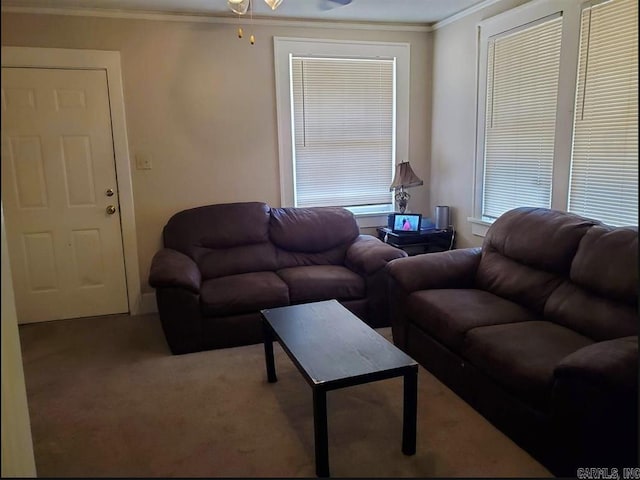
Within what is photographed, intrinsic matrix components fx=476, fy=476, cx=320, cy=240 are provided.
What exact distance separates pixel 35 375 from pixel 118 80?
87.4 inches

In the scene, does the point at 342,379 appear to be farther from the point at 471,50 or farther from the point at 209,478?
the point at 471,50

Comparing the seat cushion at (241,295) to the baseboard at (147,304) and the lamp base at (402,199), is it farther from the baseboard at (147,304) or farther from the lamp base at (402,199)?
the lamp base at (402,199)

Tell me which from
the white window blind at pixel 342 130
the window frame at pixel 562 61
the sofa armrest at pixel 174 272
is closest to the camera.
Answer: the window frame at pixel 562 61

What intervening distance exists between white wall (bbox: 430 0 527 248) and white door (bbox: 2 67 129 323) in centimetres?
283

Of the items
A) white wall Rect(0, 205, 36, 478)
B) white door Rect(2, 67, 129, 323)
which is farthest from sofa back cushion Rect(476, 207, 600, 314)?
white door Rect(2, 67, 129, 323)

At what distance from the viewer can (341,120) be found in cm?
429

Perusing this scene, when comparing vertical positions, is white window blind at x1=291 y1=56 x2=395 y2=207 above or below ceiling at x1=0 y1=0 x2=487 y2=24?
below

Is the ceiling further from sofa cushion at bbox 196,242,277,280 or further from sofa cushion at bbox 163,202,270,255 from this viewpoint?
sofa cushion at bbox 196,242,277,280

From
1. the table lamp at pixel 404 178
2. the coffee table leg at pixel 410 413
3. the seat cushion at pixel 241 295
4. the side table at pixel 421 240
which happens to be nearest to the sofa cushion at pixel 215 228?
the seat cushion at pixel 241 295

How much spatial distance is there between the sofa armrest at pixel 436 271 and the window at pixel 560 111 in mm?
720

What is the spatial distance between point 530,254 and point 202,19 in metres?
3.00

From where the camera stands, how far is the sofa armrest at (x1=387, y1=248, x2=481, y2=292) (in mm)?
2979

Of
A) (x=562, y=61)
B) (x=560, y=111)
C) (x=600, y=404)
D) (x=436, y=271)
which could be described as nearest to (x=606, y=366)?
(x=600, y=404)

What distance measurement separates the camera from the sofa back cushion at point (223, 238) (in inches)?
146
